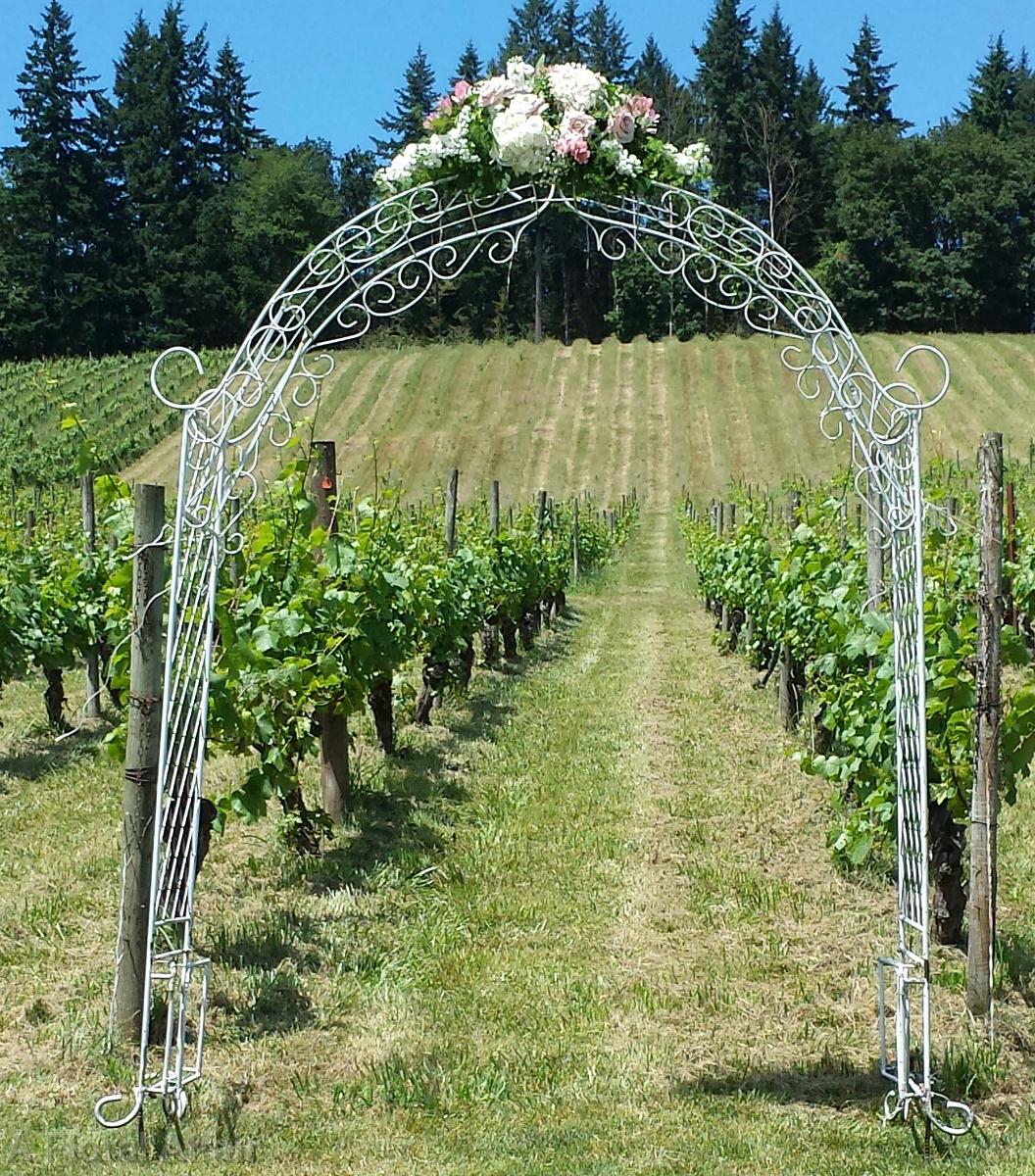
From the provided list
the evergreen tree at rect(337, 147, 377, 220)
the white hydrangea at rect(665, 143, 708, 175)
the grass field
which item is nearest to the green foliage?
the grass field

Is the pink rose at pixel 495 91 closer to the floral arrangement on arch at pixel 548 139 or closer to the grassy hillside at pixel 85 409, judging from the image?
the floral arrangement on arch at pixel 548 139

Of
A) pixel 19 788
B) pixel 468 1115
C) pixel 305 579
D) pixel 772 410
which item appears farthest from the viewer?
pixel 772 410

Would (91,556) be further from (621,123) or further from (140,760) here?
(621,123)

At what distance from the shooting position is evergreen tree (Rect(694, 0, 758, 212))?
201 ft

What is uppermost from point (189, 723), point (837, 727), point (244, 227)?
point (244, 227)

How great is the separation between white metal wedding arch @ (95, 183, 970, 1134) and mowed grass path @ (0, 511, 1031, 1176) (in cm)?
22

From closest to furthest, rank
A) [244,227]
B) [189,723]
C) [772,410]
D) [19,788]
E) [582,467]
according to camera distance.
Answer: [189,723] < [19,788] < [582,467] < [772,410] < [244,227]

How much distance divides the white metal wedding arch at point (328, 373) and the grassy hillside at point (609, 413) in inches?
1098

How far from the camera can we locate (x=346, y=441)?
1491 inches

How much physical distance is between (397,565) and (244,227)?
54474mm

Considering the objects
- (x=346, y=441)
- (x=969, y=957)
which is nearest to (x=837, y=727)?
(x=969, y=957)

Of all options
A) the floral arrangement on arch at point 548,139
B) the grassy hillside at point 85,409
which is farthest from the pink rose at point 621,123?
the grassy hillside at point 85,409

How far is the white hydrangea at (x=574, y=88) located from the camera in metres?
3.96

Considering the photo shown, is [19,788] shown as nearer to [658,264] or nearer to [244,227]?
[658,264]
